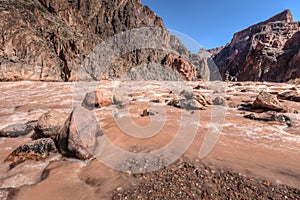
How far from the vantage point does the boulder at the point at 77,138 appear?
2768mm

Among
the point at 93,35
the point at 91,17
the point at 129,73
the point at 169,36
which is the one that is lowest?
the point at 129,73

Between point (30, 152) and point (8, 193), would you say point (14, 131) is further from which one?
point (8, 193)

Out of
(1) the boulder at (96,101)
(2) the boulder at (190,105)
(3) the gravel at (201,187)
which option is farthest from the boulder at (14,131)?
(2) the boulder at (190,105)

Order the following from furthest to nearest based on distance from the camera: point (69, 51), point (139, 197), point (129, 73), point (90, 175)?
point (129, 73), point (69, 51), point (90, 175), point (139, 197)

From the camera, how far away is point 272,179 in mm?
2053

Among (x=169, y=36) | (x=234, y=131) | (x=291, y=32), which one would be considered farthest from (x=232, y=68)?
(x=234, y=131)

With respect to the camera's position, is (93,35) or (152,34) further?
(152,34)

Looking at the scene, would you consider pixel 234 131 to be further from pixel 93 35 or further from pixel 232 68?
pixel 232 68

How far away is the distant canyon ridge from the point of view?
26734mm

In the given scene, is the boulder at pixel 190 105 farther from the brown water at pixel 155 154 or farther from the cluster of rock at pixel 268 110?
the cluster of rock at pixel 268 110

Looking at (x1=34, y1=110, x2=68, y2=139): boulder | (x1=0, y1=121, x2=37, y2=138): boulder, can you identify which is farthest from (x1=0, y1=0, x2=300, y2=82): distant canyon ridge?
(x1=34, y1=110, x2=68, y2=139): boulder

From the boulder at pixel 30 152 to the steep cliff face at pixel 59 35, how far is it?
2749 cm

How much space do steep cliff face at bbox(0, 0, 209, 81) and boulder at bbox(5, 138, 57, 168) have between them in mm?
27492

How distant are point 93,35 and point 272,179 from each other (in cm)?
4724
